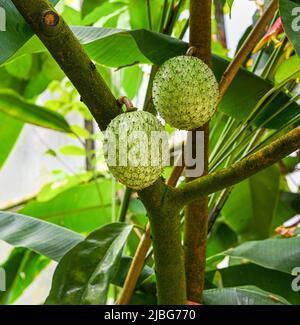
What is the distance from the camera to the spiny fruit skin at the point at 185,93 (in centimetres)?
54

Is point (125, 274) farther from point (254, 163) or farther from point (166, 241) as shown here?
point (254, 163)

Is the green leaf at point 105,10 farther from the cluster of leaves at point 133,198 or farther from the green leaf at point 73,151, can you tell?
the green leaf at point 73,151

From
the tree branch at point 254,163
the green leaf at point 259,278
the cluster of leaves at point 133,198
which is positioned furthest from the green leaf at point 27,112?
the tree branch at point 254,163

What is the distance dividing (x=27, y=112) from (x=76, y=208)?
29 cm

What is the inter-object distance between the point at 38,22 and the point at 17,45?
0.19 ft

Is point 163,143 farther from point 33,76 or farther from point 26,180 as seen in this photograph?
point 26,180

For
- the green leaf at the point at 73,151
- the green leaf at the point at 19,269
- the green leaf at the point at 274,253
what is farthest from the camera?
the green leaf at the point at 73,151

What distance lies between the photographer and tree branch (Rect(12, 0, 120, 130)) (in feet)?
1.61

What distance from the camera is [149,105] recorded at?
0.72 m

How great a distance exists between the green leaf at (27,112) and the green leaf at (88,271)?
0.36 m

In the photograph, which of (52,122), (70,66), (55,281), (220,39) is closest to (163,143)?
(70,66)

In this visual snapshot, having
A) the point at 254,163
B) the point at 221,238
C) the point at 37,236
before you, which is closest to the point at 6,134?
the point at 37,236

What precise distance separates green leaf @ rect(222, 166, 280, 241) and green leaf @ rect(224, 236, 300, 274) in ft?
1.01
